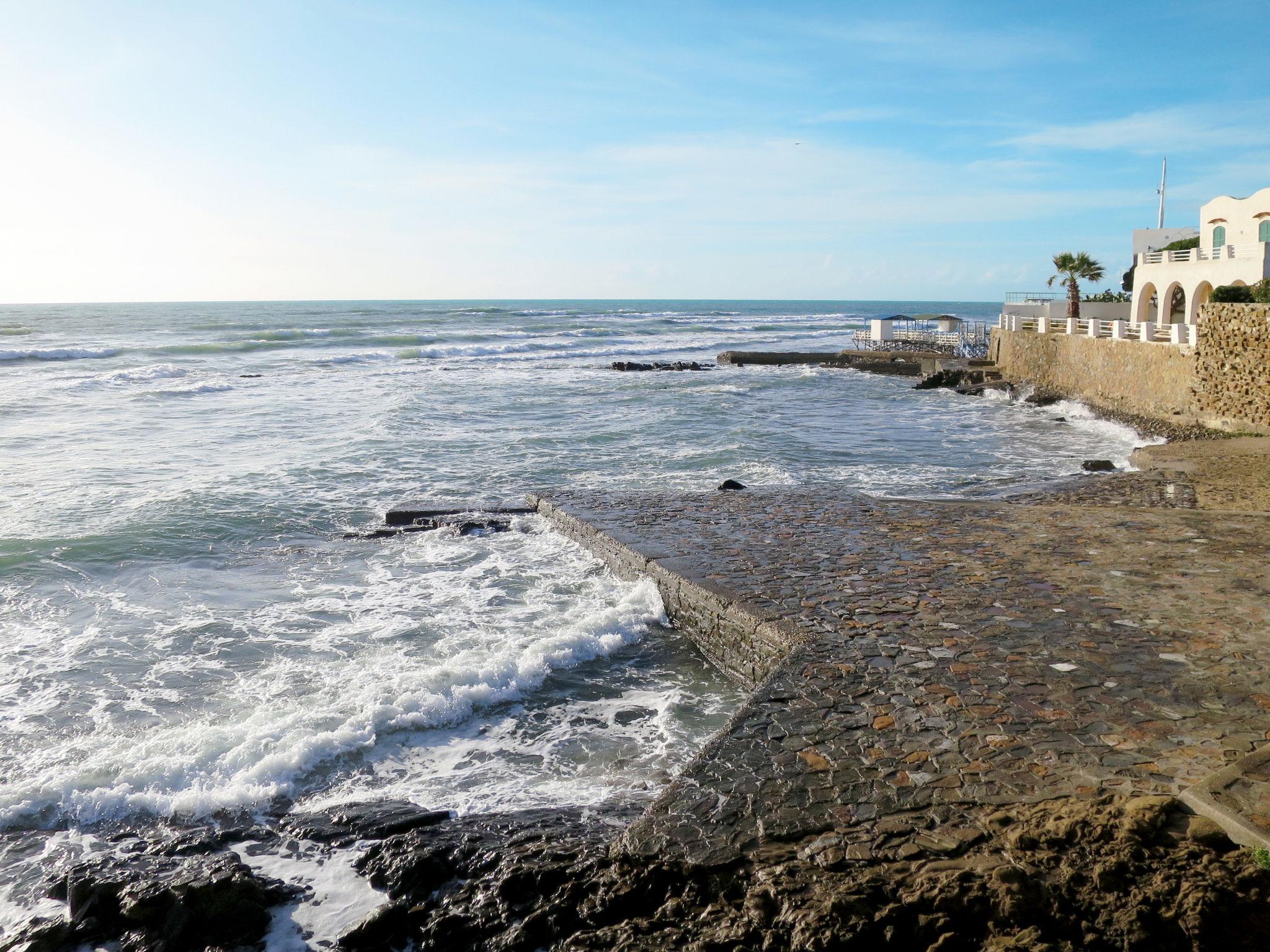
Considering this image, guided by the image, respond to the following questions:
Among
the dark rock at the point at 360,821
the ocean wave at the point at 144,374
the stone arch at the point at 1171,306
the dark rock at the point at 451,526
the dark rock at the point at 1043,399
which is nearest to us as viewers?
the dark rock at the point at 360,821

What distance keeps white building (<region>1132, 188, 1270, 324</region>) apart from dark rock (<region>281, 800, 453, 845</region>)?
2444 centimetres

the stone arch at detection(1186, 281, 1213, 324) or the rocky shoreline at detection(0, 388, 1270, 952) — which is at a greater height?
the stone arch at detection(1186, 281, 1213, 324)

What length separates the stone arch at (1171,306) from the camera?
28.3 meters

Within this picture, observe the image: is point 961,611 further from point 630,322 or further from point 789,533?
point 630,322

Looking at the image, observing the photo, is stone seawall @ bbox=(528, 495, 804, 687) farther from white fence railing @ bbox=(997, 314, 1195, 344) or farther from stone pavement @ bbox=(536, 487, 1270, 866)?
white fence railing @ bbox=(997, 314, 1195, 344)

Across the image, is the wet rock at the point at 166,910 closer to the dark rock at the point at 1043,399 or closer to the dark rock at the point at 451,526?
the dark rock at the point at 451,526

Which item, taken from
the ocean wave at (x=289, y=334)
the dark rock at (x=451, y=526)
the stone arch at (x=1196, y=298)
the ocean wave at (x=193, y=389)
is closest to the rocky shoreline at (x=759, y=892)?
the dark rock at (x=451, y=526)

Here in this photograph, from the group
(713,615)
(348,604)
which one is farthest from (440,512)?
(713,615)

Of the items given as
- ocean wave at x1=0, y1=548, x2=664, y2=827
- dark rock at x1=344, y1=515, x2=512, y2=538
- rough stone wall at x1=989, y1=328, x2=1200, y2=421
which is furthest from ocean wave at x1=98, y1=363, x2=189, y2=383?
rough stone wall at x1=989, y1=328, x2=1200, y2=421

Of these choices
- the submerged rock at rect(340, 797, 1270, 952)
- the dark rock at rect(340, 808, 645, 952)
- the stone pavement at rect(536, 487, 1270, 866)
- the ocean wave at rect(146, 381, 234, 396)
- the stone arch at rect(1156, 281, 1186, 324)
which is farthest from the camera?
the ocean wave at rect(146, 381, 234, 396)

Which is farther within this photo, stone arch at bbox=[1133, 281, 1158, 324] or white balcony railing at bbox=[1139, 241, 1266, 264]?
stone arch at bbox=[1133, 281, 1158, 324]

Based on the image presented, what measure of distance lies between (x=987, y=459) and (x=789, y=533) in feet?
31.0

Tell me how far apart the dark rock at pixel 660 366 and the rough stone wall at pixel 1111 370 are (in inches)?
552

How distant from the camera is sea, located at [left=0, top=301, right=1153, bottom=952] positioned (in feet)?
19.6
